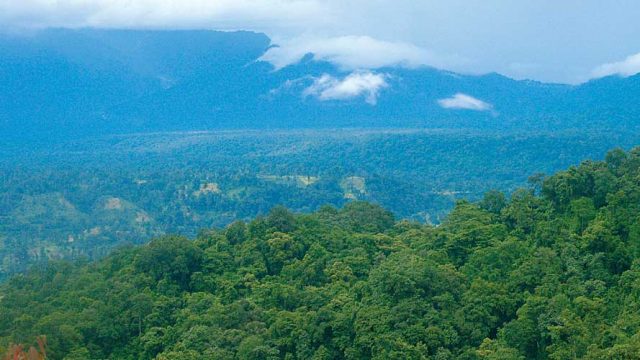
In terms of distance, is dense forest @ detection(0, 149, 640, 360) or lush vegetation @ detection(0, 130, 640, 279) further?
lush vegetation @ detection(0, 130, 640, 279)

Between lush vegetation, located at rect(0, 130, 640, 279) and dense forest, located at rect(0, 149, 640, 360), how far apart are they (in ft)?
113

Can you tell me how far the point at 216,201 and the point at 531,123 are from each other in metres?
88.2

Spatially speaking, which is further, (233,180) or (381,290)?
(233,180)

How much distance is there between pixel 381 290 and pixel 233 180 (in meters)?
73.1

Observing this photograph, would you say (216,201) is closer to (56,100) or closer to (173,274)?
(173,274)

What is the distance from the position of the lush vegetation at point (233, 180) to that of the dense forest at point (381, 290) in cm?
3441

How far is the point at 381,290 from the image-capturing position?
2511 cm

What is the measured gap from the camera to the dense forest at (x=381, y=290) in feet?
74.1

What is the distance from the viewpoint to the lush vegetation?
7875 cm

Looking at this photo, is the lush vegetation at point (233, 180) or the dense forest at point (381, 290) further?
the lush vegetation at point (233, 180)

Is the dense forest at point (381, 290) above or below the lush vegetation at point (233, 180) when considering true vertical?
above

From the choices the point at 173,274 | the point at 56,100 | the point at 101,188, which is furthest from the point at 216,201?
the point at 56,100

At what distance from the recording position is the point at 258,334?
973 inches

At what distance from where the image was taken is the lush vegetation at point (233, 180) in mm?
78750
